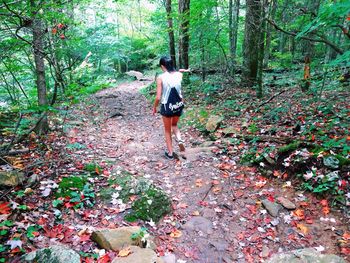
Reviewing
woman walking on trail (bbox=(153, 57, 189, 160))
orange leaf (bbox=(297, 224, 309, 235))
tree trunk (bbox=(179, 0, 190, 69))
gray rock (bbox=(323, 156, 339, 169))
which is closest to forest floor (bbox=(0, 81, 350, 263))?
orange leaf (bbox=(297, 224, 309, 235))

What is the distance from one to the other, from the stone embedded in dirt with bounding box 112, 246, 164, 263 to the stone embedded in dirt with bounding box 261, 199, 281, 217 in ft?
6.29

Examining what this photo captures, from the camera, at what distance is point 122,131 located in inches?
324

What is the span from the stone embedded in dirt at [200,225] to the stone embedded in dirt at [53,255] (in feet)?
5.37

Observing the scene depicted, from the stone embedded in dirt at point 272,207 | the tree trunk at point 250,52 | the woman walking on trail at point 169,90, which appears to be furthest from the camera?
the tree trunk at point 250,52

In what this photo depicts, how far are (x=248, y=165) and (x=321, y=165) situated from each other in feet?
4.45

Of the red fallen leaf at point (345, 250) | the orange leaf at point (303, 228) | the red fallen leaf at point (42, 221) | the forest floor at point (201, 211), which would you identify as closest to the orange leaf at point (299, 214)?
the forest floor at point (201, 211)

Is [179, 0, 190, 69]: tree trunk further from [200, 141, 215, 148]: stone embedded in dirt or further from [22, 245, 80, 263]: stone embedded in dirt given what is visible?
[22, 245, 80, 263]: stone embedded in dirt

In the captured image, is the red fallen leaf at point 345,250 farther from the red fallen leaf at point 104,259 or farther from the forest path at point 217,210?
the red fallen leaf at point 104,259

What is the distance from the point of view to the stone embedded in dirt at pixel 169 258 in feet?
9.77

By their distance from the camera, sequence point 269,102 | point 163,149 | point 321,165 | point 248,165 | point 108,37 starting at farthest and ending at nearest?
point 108,37 → point 269,102 → point 163,149 → point 248,165 → point 321,165

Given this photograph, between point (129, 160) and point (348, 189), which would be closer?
point (348, 189)

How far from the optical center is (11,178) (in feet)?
11.5

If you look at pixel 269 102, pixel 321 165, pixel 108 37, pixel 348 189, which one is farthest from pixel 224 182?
pixel 108 37

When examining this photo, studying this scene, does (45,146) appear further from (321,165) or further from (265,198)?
(321,165)
